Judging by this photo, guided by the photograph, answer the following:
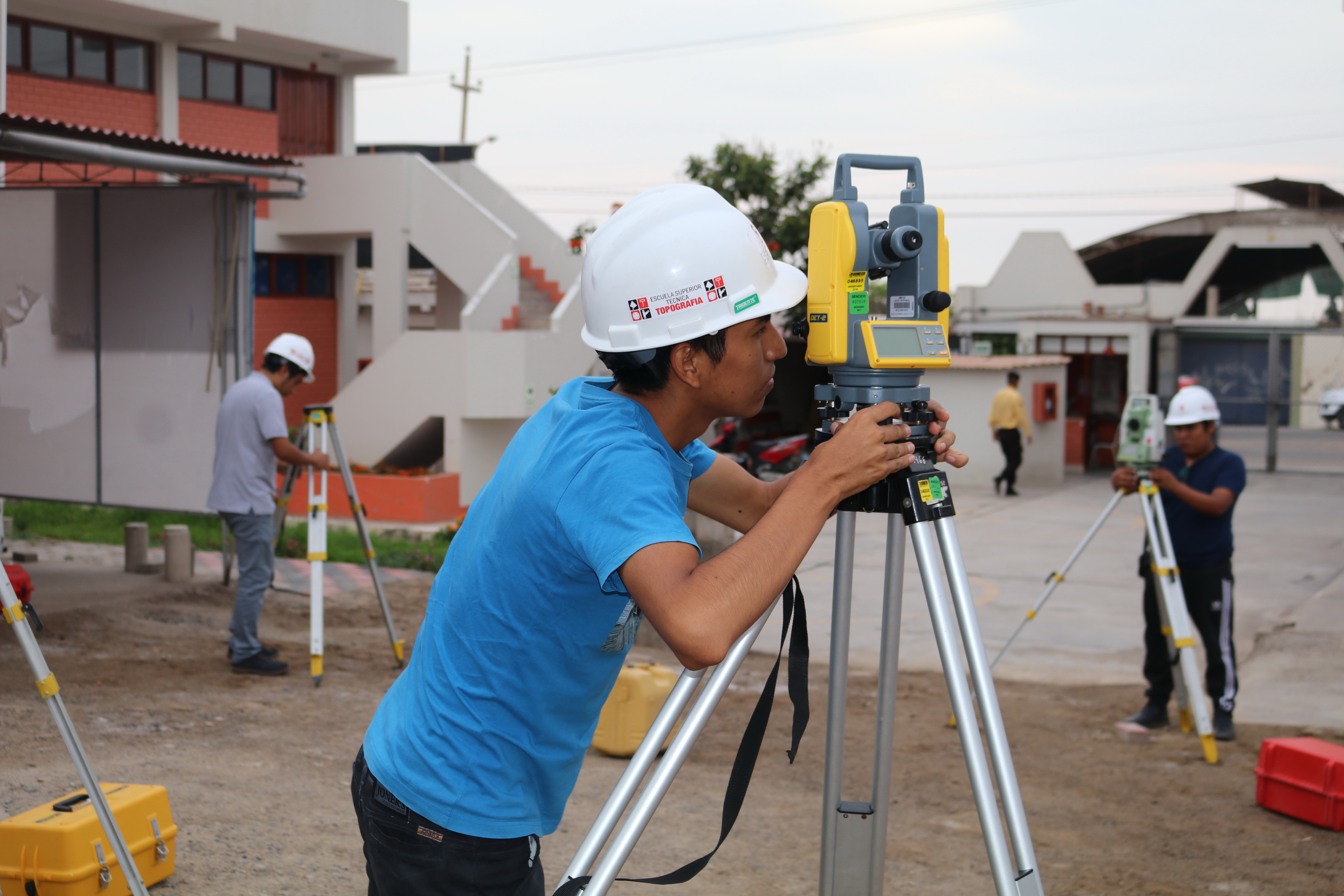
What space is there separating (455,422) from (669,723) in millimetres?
14381

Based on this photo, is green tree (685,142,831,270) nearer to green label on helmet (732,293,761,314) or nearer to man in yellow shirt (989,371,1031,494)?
man in yellow shirt (989,371,1031,494)

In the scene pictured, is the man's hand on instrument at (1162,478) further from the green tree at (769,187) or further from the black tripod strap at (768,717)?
the green tree at (769,187)

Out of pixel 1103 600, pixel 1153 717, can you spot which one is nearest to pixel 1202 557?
pixel 1153 717

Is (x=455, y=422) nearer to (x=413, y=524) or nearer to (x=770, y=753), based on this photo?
(x=413, y=524)

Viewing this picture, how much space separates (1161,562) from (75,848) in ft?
15.6

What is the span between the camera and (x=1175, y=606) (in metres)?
5.56

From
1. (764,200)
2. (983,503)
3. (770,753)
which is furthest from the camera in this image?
(764,200)

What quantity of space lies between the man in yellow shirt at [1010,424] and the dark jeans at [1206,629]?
11964 millimetres

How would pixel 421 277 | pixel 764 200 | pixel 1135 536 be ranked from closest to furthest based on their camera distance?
1. pixel 1135 536
2. pixel 764 200
3. pixel 421 277

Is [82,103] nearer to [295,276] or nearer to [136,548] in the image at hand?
[295,276]

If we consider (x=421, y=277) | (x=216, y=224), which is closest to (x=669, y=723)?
(x=216, y=224)

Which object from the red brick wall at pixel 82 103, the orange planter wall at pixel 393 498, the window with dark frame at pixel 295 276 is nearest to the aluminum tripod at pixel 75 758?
the orange planter wall at pixel 393 498

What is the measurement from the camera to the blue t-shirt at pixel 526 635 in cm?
161

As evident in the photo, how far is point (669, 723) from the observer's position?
193 cm
